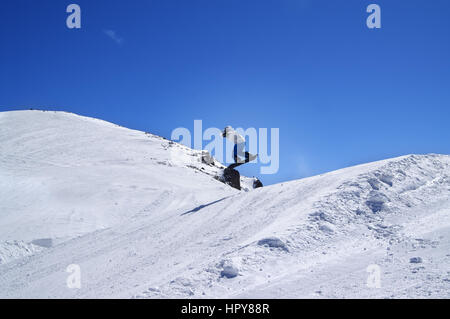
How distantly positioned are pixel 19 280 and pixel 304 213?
26.7 ft

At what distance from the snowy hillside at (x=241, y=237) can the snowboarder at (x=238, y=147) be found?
Result: 119 inches

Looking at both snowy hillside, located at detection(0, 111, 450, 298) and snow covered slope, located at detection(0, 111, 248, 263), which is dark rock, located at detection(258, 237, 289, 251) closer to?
snowy hillside, located at detection(0, 111, 450, 298)

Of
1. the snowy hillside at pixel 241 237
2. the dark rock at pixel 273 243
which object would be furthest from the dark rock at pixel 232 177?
the dark rock at pixel 273 243

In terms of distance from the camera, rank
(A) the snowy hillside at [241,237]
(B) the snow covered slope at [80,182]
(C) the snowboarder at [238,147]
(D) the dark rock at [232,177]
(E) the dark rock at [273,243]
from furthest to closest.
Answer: (D) the dark rock at [232,177] < (C) the snowboarder at [238,147] < (B) the snow covered slope at [80,182] < (E) the dark rock at [273,243] < (A) the snowy hillside at [241,237]

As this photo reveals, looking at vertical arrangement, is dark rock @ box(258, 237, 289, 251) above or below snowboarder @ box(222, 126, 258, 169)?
below

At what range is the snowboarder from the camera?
20047 millimetres

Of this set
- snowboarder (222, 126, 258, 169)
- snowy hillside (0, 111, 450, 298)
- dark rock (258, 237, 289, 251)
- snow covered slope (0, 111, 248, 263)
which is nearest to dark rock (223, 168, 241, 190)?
snow covered slope (0, 111, 248, 263)

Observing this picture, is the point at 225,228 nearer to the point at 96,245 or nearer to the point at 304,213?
the point at 304,213

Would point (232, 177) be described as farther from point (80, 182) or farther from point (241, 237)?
point (241, 237)

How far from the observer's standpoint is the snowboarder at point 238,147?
2005cm

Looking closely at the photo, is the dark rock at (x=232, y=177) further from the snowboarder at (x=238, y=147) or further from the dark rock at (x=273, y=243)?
the dark rock at (x=273, y=243)

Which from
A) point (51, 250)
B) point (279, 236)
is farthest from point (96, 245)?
point (279, 236)

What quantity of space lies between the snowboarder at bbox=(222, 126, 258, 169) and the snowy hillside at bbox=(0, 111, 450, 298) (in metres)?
3.02

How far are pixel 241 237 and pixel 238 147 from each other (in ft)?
38.9
